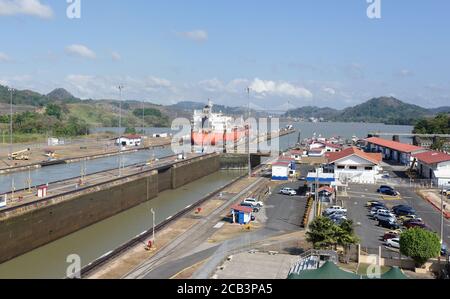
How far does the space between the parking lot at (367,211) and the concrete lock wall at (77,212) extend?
1353 cm

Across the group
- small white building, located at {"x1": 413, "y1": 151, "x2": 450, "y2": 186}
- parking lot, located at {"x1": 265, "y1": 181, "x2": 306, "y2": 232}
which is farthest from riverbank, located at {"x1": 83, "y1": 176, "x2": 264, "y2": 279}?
small white building, located at {"x1": 413, "y1": 151, "x2": 450, "y2": 186}

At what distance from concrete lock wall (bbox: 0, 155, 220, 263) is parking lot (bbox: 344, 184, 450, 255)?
13.5 m

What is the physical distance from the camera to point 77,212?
72.4ft

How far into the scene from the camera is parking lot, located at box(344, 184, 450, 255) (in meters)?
18.3

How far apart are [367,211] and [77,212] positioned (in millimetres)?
15164

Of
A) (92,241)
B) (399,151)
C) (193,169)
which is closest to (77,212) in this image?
(92,241)

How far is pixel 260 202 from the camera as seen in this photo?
24.4 meters

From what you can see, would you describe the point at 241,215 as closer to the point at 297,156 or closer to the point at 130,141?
the point at 297,156

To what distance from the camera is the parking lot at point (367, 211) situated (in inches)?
722

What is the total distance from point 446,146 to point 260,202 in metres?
44.9

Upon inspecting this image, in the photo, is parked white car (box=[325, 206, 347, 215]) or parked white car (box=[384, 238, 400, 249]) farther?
parked white car (box=[325, 206, 347, 215])

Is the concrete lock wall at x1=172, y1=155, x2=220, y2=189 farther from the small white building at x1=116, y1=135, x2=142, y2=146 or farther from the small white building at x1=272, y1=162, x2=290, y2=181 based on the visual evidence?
the small white building at x1=116, y1=135, x2=142, y2=146
